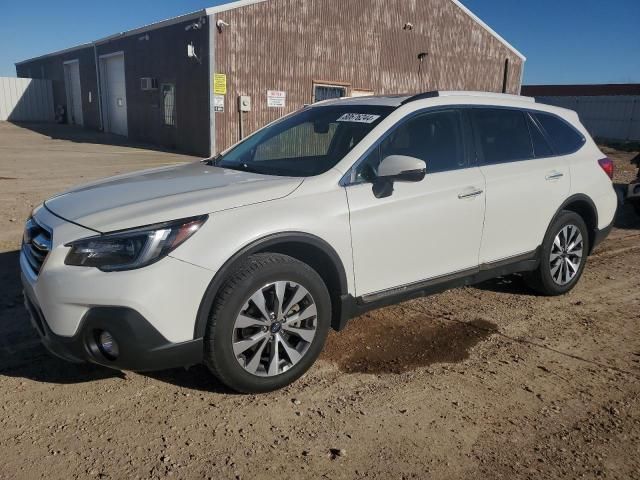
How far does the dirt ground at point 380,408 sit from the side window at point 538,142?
4.40ft

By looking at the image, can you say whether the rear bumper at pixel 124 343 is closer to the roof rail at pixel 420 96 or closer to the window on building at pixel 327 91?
the roof rail at pixel 420 96

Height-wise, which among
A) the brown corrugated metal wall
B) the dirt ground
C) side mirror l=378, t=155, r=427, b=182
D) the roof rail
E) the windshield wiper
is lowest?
the dirt ground

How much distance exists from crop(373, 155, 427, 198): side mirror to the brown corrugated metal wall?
1424cm

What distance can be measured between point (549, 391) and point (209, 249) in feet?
7.24

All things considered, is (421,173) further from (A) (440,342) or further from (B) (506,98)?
(B) (506,98)

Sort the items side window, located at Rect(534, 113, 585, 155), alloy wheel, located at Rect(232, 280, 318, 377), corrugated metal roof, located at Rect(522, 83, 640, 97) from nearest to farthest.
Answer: alloy wheel, located at Rect(232, 280, 318, 377), side window, located at Rect(534, 113, 585, 155), corrugated metal roof, located at Rect(522, 83, 640, 97)

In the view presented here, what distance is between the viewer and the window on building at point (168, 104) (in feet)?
61.9

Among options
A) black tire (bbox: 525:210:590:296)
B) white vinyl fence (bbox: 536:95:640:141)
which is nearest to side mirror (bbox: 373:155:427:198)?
black tire (bbox: 525:210:590:296)

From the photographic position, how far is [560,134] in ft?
16.1

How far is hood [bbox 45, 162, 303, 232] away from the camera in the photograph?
2877 millimetres

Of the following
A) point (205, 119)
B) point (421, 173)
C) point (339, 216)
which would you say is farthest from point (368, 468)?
point (205, 119)

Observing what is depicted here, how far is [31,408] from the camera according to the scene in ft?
9.89

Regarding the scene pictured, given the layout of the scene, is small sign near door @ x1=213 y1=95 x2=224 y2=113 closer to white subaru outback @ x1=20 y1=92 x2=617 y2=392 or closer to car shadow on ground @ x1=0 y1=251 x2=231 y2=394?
white subaru outback @ x1=20 y1=92 x2=617 y2=392

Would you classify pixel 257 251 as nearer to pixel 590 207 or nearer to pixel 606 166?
pixel 590 207
